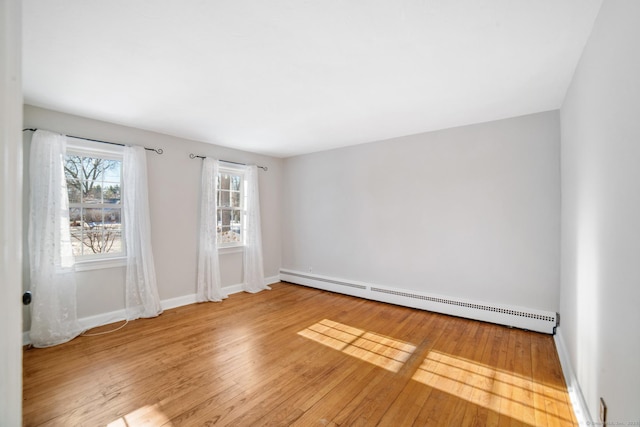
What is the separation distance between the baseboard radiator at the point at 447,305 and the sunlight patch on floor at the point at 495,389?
1090mm

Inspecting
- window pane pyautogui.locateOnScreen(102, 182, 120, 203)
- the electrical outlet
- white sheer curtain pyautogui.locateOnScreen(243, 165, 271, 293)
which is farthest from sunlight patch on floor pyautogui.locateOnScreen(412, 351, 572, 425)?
window pane pyautogui.locateOnScreen(102, 182, 120, 203)

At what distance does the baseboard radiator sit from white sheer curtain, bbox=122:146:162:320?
256 cm

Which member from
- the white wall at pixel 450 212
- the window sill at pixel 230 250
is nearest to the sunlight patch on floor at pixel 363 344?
the white wall at pixel 450 212

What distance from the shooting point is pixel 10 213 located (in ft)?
2.10

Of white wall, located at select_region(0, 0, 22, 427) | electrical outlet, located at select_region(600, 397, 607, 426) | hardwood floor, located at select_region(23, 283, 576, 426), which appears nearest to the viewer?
white wall, located at select_region(0, 0, 22, 427)

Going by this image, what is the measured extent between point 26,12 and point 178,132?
2289mm

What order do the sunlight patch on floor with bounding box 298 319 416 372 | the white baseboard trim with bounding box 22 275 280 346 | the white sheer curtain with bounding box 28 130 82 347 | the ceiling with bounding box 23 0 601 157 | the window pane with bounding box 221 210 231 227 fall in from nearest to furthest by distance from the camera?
the ceiling with bounding box 23 0 601 157 < the sunlight patch on floor with bounding box 298 319 416 372 < the white sheer curtain with bounding box 28 130 82 347 < the white baseboard trim with bounding box 22 275 280 346 < the window pane with bounding box 221 210 231 227

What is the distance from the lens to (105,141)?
340cm

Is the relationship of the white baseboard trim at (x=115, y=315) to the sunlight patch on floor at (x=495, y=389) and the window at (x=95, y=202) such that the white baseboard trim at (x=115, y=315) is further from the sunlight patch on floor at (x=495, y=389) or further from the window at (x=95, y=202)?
the sunlight patch on floor at (x=495, y=389)

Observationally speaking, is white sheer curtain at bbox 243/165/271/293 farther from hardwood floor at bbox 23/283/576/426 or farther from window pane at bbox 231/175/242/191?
hardwood floor at bbox 23/283/576/426

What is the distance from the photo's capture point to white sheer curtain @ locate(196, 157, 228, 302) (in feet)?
13.8

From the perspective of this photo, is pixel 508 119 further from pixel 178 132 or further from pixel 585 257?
pixel 178 132

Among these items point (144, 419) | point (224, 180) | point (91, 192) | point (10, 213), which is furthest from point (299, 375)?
point (224, 180)

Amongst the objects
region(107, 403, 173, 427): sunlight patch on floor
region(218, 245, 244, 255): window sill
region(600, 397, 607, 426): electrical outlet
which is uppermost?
region(218, 245, 244, 255): window sill
